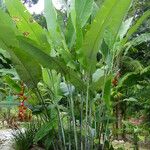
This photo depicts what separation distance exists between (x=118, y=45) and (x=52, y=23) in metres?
0.53

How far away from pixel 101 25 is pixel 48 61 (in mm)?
450

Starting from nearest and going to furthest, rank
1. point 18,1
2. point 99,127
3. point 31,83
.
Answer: point 18,1
point 31,83
point 99,127

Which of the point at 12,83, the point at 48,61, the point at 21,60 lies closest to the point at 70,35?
the point at 48,61

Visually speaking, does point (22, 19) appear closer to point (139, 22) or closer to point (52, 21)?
point (52, 21)

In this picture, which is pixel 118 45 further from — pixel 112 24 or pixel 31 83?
pixel 31 83

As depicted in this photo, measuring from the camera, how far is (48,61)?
2477 mm

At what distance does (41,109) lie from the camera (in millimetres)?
3098

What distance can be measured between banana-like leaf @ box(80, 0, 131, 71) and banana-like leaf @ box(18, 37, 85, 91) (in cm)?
12

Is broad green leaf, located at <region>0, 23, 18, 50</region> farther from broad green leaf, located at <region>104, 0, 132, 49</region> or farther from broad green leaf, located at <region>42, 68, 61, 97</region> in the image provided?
broad green leaf, located at <region>104, 0, 132, 49</region>

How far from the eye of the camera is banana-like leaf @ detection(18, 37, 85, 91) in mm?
2362

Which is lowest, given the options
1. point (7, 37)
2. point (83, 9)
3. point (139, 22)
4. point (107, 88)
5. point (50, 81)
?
point (107, 88)

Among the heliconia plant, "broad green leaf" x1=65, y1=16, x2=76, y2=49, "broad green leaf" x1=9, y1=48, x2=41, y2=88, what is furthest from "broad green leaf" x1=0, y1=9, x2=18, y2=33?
"broad green leaf" x1=65, y1=16, x2=76, y2=49

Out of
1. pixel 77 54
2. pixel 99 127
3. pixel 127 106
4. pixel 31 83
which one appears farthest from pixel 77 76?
pixel 127 106

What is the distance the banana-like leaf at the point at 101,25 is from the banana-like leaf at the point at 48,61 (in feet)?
0.40
